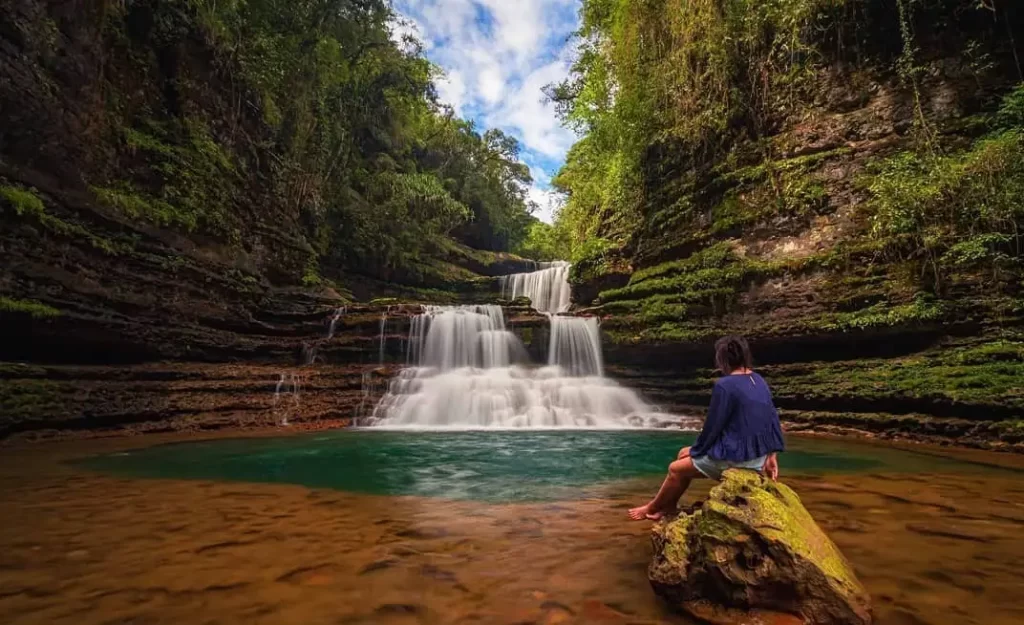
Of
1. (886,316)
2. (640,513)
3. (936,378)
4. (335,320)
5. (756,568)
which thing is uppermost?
(335,320)

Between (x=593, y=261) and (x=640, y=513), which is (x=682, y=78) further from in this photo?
(x=640, y=513)

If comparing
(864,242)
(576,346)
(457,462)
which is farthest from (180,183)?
(864,242)

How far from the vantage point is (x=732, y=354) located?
3.33 meters

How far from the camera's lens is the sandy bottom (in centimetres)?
226

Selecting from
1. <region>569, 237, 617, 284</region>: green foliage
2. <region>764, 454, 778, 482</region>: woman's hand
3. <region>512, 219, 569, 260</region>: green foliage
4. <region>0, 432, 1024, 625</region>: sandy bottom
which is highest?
<region>512, 219, 569, 260</region>: green foliage

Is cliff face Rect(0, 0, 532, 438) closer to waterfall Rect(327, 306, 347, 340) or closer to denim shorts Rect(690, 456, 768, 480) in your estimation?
waterfall Rect(327, 306, 347, 340)

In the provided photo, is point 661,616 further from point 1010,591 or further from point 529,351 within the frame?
point 529,351

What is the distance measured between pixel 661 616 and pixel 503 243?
33.6m

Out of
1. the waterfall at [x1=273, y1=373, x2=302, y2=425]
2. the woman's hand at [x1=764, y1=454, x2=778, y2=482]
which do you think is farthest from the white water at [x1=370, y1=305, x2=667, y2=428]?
the woman's hand at [x1=764, y1=454, x2=778, y2=482]

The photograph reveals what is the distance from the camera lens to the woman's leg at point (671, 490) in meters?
3.33

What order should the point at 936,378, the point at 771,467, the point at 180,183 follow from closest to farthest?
the point at 771,467, the point at 936,378, the point at 180,183

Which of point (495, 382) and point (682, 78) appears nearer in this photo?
point (495, 382)

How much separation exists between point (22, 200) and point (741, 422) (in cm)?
1067

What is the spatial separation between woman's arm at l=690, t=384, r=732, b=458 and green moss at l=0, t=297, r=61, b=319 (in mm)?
9881
